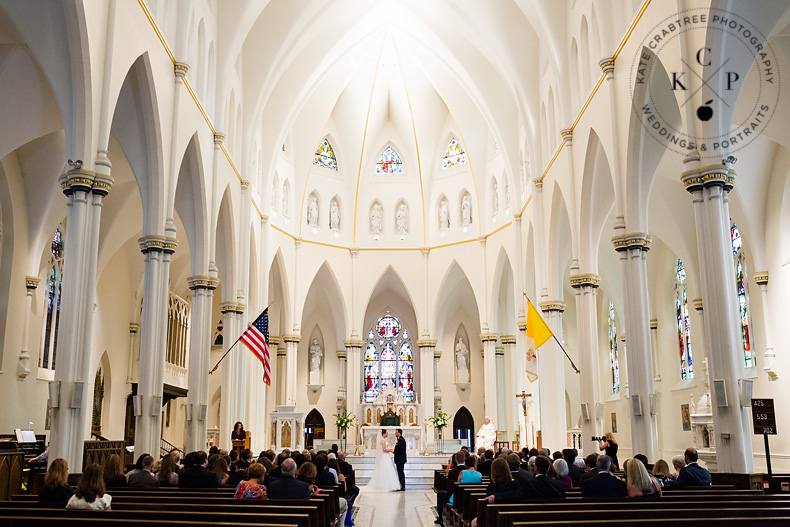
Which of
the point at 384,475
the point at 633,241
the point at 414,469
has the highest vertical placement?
the point at 633,241

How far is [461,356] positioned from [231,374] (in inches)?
625

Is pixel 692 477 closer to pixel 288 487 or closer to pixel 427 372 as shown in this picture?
pixel 288 487

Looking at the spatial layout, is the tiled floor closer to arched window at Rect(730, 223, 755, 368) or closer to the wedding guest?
the wedding guest

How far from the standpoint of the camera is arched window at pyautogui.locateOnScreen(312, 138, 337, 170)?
33219 millimetres

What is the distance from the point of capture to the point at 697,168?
11.6 meters

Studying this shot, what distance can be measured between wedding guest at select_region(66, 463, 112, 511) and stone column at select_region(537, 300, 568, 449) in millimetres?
16982

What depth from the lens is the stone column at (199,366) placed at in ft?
58.0

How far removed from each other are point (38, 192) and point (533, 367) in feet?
45.8

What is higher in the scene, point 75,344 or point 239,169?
point 239,169

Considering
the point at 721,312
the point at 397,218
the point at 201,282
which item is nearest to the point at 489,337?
the point at 397,218

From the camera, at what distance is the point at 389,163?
3453 cm

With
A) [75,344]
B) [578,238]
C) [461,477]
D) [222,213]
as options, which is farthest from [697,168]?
[222,213]

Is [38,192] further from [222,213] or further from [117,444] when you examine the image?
[117,444]
